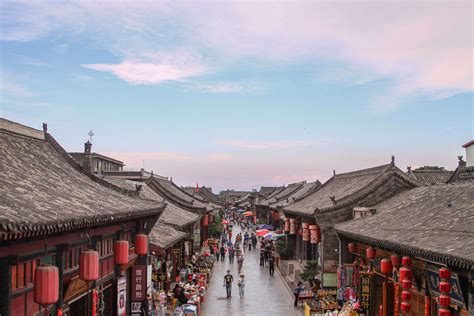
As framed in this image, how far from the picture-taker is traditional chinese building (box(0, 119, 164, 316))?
978 cm

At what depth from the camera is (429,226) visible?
54.4 feet

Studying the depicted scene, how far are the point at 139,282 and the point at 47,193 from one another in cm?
896

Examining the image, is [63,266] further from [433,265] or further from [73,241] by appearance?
[433,265]

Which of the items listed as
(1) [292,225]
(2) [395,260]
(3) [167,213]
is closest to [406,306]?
(2) [395,260]

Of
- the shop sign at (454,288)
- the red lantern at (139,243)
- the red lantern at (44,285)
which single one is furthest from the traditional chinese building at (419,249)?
the red lantern at (44,285)

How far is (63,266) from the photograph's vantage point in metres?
12.9

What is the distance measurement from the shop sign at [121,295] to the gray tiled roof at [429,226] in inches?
323

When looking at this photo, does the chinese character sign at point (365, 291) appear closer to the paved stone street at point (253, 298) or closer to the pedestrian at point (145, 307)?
the paved stone street at point (253, 298)

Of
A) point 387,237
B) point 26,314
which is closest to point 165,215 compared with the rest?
point 387,237

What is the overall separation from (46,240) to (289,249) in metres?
34.4

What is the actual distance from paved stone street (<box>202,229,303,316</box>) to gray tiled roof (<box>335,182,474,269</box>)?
548cm

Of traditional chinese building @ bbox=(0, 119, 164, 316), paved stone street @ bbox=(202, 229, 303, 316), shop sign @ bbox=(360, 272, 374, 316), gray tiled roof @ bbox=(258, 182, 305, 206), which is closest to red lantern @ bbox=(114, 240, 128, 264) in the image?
traditional chinese building @ bbox=(0, 119, 164, 316)

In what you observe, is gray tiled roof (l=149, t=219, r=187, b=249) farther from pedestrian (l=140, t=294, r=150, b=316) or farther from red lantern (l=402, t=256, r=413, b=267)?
red lantern (l=402, t=256, r=413, b=267)

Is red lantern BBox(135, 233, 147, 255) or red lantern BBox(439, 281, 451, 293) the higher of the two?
red lantern BBox(135, 233, 147, 255)
